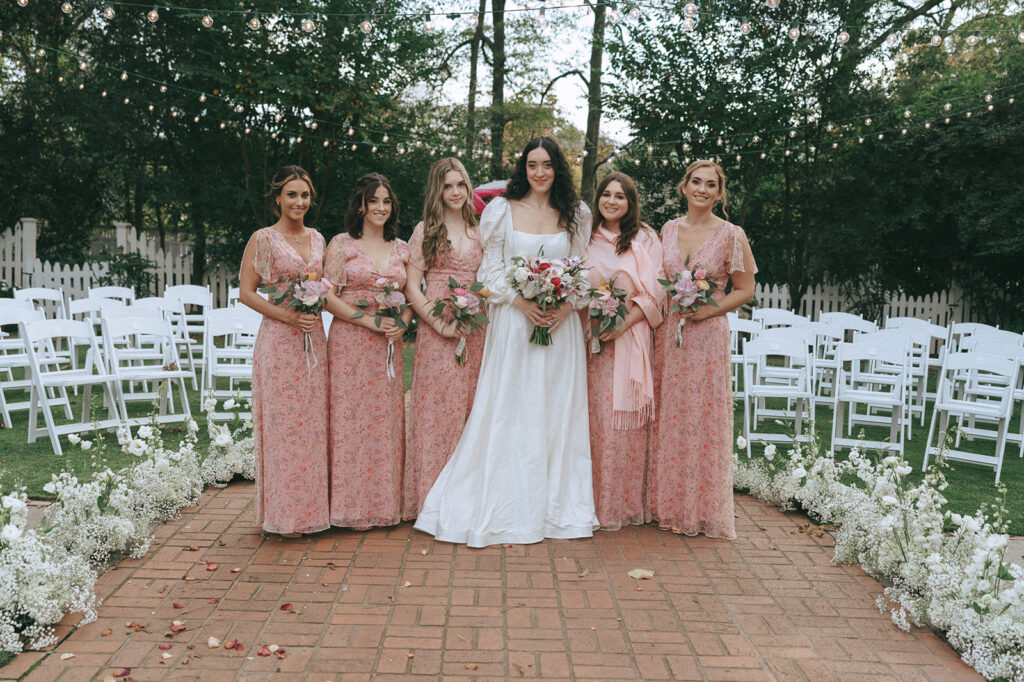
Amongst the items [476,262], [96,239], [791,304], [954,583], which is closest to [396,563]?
[476,262]

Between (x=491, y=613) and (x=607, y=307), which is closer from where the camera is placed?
(x=491, y=613)

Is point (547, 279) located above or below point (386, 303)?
above

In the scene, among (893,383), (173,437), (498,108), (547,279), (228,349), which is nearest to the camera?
(547,279)

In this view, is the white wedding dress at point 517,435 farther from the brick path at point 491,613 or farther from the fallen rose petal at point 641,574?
the fallen rose petal at point 641,574

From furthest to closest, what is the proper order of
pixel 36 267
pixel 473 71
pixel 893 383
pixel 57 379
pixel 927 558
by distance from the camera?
pixel 473 71
pixel 36 267
pixel 893 383
pixel 57 379
pixel 927 558

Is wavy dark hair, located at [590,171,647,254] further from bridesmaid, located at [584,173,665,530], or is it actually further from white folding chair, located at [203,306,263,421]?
white folding chair, located at [203,306,263,421]

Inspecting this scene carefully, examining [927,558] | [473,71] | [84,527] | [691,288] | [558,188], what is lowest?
[84,527]

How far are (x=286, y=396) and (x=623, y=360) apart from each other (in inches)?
80.1

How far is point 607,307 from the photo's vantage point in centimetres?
443

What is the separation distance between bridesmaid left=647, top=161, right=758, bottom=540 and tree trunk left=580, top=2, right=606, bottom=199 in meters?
12.2

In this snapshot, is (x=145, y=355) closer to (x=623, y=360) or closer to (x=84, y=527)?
(x=84, y=527)

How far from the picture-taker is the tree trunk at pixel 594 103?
16562mm

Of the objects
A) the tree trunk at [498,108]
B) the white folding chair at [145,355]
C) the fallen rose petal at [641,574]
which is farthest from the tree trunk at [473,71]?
the fallen rose petal at [641,574]

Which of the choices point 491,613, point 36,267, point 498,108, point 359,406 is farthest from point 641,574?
point 498,108
